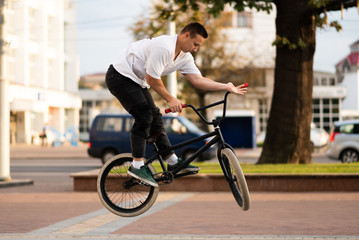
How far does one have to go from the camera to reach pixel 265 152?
1697 centimetres

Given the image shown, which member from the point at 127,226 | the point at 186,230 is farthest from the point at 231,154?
the point at 127,226

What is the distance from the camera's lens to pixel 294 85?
16625mm

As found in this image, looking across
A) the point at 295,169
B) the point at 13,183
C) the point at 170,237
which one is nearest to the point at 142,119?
the point at 170,237

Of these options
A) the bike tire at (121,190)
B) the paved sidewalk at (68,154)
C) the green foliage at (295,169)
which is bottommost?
the paved sidewalk at (68,154)

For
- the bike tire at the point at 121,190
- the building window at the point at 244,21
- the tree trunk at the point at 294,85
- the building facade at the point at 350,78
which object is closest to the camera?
the bike tire at the point at 121,190

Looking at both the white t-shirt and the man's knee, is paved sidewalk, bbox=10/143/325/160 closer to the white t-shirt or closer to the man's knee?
the man's knee

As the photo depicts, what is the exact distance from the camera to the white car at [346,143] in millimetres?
21578

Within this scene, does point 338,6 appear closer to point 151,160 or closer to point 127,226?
point 127,226

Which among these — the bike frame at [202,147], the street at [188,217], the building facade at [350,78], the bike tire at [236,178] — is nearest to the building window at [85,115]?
the building facade at [350,78]

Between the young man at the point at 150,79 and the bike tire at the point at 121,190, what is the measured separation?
222mm

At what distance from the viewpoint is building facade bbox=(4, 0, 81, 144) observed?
53.3 m

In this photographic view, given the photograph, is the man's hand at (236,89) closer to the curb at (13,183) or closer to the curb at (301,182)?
the curb at (301,182)

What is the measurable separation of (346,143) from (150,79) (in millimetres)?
16799

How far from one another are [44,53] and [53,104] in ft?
15.8
